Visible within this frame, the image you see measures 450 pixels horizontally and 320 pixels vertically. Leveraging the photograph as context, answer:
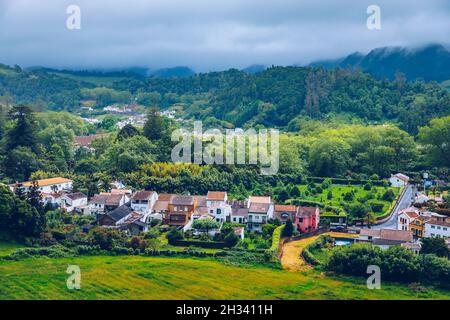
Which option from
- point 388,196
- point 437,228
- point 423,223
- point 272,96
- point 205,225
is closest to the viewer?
point 437,228

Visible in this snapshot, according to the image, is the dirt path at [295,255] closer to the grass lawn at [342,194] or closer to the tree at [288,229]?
the tree at [288,229]

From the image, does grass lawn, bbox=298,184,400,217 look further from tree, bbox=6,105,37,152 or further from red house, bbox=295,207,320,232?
tree, bbox=6,105,37,152

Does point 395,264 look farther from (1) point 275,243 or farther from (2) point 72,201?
(2) point 72,201

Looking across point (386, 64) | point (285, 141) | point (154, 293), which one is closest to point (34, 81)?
point (386, 64)

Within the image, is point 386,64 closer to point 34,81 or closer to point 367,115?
point 367,115

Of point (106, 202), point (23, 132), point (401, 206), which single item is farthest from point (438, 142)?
point (23, 132)

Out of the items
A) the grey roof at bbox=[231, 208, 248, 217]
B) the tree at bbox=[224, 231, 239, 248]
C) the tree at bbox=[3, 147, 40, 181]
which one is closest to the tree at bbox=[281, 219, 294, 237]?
the grey roof at bbox=[231, 208, 248, 217]

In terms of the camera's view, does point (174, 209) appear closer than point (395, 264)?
No
